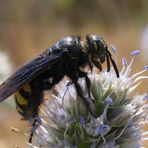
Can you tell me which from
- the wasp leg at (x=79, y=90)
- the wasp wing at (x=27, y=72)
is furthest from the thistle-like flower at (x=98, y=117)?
the wasp wing at (x=27, y=72)

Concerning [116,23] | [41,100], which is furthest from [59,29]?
[41,100]

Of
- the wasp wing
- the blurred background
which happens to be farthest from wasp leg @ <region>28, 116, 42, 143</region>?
the blurred background

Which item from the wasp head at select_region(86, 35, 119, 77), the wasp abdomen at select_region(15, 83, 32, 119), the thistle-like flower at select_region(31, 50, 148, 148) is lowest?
the thistle-like flower at select_region(31, 50, 148, 148)

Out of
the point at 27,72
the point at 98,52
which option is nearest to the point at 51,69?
the point at 27,72

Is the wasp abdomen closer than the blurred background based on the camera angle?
Yes

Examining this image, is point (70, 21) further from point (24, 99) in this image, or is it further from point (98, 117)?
point (98, 117)

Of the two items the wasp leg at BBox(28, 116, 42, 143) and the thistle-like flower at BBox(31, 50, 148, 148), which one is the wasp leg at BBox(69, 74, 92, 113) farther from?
the wasp leg at BBox(28, 116, 42, 143)

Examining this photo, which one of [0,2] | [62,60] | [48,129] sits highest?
[0,2]

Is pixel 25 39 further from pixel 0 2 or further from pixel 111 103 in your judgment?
pixel 111 103
